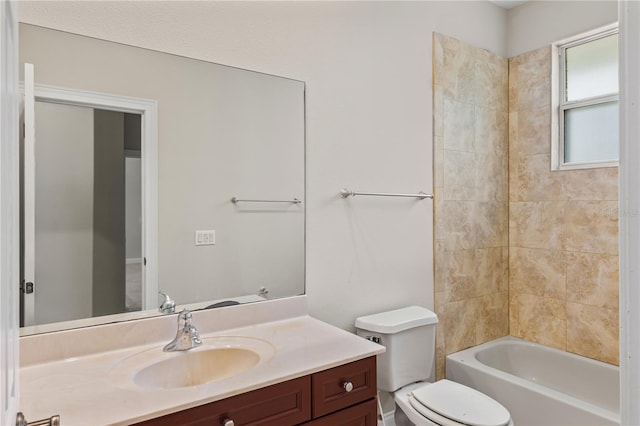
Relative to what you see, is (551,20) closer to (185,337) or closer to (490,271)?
(490,271)

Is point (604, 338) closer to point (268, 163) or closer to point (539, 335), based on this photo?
point (539, 335)

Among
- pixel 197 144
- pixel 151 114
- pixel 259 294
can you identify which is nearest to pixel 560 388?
pixel 259 294

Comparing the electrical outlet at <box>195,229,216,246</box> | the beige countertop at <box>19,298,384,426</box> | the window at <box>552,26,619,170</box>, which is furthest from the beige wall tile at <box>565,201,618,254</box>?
the electrical outlet at <box>195,229,216,246</box>

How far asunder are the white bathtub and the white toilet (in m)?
0.38

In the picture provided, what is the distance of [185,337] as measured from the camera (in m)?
1.45

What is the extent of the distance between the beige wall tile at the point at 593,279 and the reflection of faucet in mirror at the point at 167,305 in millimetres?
2406

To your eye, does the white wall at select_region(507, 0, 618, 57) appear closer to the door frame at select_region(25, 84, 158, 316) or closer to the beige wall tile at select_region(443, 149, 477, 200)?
the beige wall tile at select_region(443, 149, 477, 200)

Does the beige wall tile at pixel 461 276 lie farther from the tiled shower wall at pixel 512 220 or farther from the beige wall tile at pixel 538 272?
the beige wall tile at pixel 538 272

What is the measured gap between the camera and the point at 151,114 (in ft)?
5.04

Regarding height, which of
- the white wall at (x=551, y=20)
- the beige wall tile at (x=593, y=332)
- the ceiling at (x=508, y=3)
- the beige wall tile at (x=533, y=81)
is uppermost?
the ceiling at (x=508, y=3)

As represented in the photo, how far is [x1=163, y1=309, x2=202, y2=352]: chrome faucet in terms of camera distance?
1.44 m

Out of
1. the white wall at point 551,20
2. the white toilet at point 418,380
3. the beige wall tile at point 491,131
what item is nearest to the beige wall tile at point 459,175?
the beige wall tile at point 491,131

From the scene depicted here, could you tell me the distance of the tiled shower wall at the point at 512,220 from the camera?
243 centimetres

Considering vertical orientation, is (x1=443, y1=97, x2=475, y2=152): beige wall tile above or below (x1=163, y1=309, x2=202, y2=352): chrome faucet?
above
